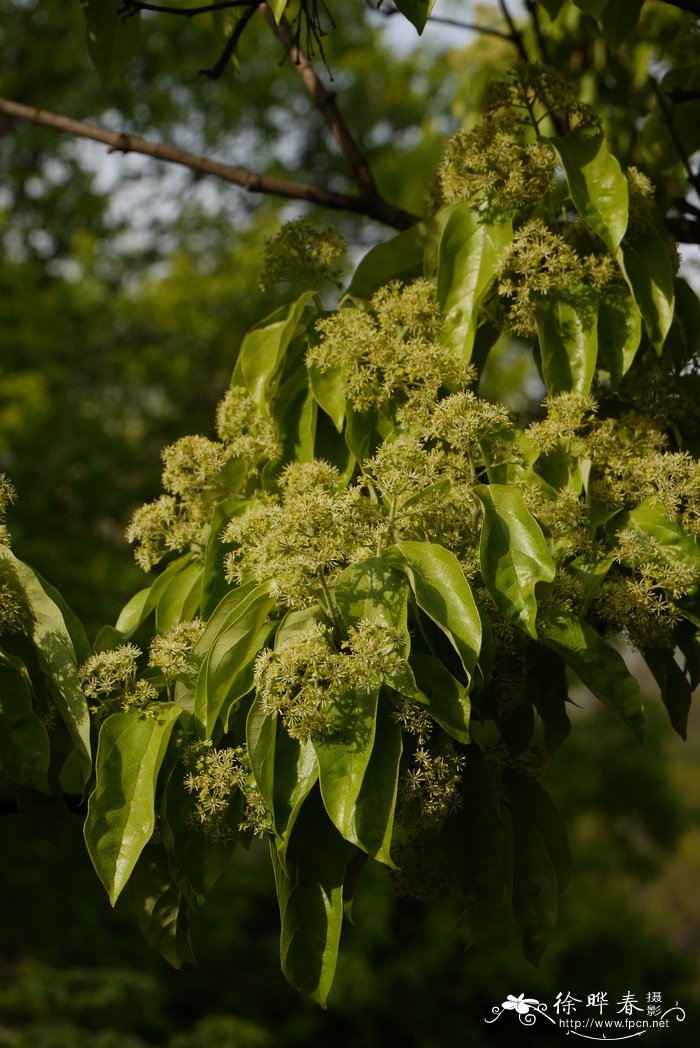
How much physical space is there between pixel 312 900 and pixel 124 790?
0.22m

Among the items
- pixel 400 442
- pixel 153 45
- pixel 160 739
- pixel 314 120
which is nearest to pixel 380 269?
pixel 400 442

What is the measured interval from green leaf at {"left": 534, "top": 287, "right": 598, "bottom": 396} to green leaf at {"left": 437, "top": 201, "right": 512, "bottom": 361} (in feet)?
0.26

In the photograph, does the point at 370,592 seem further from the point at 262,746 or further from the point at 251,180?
the point at 251,180

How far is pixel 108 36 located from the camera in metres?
1.74

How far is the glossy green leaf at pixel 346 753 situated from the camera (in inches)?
38.3

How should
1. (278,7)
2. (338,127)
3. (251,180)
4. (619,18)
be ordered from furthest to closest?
(338,127), (251,180), (619,18), (278,7)

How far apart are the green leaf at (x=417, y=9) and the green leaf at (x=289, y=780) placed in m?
0.79

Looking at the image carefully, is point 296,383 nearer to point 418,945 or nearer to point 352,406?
point 352,406

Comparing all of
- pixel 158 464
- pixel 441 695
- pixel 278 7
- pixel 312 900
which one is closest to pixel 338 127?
pixel 278 7

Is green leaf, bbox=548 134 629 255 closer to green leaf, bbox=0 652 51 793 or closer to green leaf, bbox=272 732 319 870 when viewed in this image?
green leaf, bbox=272 732 319 870

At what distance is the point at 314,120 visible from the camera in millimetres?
12867

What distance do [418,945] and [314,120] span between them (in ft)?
30.8

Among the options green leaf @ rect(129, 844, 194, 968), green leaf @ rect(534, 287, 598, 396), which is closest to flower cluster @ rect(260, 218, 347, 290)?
green leaf @ rect(534, 287, 598, 396)

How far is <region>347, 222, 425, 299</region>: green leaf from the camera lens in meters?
1.46
